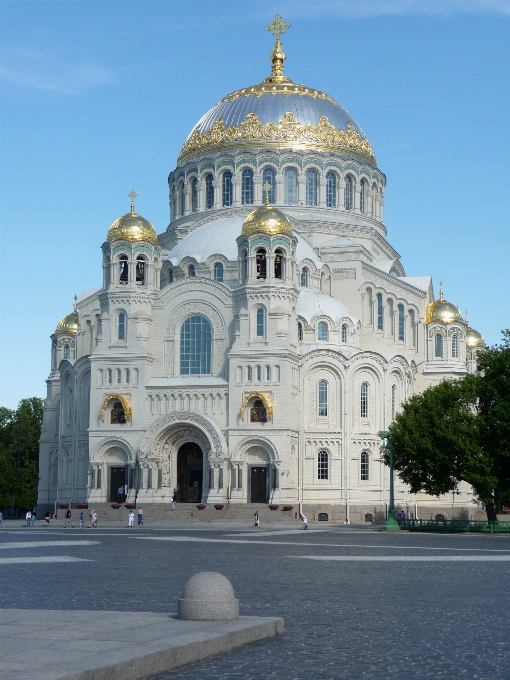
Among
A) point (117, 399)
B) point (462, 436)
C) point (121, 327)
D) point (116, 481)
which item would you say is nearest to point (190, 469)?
point (116, 481)

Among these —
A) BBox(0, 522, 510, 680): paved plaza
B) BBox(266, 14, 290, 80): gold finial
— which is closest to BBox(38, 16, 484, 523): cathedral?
BBox(266, 14, 290, 80): gold finial

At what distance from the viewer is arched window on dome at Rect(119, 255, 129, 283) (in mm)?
65812

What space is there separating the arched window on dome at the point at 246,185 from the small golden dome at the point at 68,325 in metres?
14.4

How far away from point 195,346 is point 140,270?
5.75 meters

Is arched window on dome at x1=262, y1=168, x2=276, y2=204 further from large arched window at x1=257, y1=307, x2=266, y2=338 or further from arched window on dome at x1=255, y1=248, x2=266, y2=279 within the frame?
large arched window at x1=257, y1=307, x2=266, y2=338

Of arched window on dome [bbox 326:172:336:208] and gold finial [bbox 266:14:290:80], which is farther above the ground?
Result: gold finial [bbox 266:14:290:80]

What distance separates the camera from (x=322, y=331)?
6744 centimetres

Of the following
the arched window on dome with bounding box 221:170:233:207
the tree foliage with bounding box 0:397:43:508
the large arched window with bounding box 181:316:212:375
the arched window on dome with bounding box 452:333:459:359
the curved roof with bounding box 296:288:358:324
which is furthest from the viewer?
the tree foliage with bounding box 0:397:43:508

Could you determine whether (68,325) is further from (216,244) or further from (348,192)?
(348,192)

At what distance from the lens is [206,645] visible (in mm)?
11133

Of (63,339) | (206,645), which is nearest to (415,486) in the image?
(63,339)

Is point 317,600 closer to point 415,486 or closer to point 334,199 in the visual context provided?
point 415,486

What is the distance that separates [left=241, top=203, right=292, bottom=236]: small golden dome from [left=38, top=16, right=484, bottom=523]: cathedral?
0.09 m

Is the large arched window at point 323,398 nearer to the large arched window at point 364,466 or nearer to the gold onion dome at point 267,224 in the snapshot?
the large arched window at point 364,466
